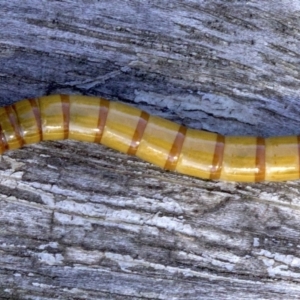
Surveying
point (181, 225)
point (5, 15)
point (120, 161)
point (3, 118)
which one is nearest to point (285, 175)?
point (181, 225)

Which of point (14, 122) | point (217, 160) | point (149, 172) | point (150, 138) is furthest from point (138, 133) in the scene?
point (14, 122)

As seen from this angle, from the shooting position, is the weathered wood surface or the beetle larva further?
the weathered wood surface

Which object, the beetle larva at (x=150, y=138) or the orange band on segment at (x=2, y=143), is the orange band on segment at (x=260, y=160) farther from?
the orange band on segment at (x=2, y=143)

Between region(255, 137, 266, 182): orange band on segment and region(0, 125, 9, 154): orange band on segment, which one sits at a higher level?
region(255, 137, 266, 182): orange band on segment

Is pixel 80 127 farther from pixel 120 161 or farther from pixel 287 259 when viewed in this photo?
pixel 287 259

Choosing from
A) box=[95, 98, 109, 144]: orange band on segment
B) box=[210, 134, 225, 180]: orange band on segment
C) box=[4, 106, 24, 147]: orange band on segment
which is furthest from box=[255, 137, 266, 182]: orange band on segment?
box=[4, 106, 24, 147]: orange band on segment

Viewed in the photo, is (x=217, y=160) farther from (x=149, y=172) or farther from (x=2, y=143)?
(x=2, y=143)

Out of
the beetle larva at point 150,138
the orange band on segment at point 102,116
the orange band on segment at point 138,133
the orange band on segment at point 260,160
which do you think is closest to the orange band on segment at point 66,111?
the beetle larva at point 150,138

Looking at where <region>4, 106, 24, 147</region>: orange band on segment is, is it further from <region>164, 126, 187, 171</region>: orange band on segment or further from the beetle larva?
<region>164, 126, 187, 171</region>: orange band on segment
